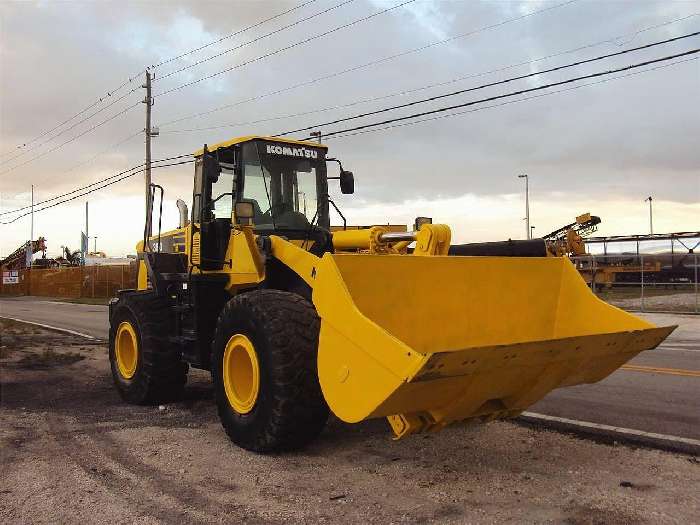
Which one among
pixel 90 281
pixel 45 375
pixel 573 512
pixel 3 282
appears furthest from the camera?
pixel 3 282

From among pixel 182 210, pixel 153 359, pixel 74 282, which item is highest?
pixel 182 210

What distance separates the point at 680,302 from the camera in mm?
23469

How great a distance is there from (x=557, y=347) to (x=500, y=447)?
1.41 meters

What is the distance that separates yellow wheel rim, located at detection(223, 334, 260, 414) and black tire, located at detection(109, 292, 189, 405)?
1.77 meters

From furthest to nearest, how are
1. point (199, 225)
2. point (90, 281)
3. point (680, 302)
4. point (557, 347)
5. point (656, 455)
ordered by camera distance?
1. point (90, 281)
2. point (680, 302)
3. point (199, 225)
4. point (656, 455)
5. point (557, 347)

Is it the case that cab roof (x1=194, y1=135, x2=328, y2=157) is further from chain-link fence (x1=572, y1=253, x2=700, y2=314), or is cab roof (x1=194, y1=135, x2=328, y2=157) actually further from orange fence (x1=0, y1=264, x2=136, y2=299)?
orange fence (x1=0, y1=264, x2=136, y2=299)

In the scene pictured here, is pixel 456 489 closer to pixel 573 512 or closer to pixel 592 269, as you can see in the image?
pixel 573 512

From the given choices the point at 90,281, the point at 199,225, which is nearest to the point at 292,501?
the point at 199,225

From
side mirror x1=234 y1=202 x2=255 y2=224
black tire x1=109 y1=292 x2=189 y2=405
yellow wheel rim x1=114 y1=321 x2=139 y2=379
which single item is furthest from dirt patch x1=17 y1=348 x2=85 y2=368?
side mirror x1=234 y1=202 x2=255 y2=224

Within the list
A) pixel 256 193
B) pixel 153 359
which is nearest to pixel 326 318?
pixel 256 193

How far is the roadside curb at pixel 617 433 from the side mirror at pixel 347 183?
3095 millimetres

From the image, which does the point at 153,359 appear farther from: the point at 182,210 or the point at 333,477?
the point at 333,477

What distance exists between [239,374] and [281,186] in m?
2.23

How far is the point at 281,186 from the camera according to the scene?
22.6ft
